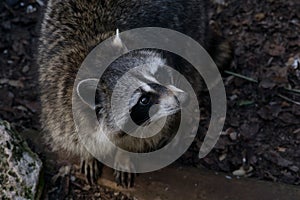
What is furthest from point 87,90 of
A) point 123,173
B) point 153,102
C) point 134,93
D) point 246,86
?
point 246,86

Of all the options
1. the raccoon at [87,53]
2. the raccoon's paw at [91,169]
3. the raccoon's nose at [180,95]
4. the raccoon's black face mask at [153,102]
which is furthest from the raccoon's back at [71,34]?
the raccoon's nose at [180,95]

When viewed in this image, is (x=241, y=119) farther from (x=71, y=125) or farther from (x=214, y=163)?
(x=71, y=125)

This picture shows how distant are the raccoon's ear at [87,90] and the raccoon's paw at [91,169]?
2.55 feet

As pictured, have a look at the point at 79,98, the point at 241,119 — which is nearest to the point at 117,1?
the point at 79,98

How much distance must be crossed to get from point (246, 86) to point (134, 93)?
1.66 m

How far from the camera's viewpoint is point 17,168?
4297mm

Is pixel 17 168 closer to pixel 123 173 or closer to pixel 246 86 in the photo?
pixel 123 173

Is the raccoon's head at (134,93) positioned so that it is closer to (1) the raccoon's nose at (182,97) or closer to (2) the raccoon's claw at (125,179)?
(1) the raccoon's nose at (182,97)

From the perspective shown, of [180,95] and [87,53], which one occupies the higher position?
[87,53]

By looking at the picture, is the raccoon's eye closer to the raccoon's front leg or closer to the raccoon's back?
the raccoon's back

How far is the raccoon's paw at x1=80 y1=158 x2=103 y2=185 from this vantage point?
4.68m

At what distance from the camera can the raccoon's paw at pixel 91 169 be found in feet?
15.4

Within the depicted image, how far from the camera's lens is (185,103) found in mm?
4004

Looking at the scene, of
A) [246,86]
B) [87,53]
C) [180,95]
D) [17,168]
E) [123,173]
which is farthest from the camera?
[246,86]
